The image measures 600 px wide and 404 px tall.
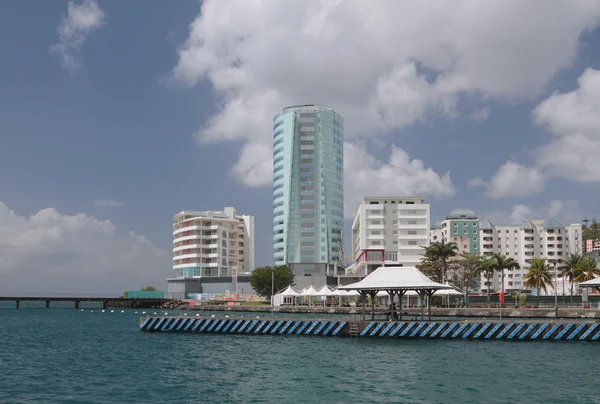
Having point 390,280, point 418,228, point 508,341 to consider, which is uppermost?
point 418,228

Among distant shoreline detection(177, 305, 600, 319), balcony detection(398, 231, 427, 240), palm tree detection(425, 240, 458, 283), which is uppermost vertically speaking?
balcony detection(398, 231, 427, 240)

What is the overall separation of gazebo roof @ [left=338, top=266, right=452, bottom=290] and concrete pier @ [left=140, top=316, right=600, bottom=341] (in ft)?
12.5

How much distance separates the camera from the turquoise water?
36031mm

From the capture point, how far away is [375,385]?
3916 centimetres

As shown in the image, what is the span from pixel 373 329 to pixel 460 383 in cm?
3055

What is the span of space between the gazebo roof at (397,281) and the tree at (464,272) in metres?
83.3

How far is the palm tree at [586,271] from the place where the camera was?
129 metres

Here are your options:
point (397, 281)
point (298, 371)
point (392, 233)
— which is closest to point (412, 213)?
point (392, 233)

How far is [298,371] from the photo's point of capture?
44969 millimetres

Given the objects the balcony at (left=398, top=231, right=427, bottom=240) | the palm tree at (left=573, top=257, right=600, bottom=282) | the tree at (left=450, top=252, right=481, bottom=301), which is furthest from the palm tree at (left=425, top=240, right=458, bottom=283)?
the balcony at (left=398, top=231, right=427, bottom=240)

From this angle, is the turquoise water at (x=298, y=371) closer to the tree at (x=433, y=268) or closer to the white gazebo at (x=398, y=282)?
the white gazebo at (x=398, y=282)

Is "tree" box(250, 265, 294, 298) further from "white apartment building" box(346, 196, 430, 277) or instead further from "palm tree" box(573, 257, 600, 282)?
"palm tree" box(573, 257, 600, 282)

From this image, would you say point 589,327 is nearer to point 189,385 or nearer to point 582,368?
point 582,368

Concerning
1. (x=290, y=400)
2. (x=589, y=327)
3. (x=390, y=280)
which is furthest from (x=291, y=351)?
(x=589, y=327)
